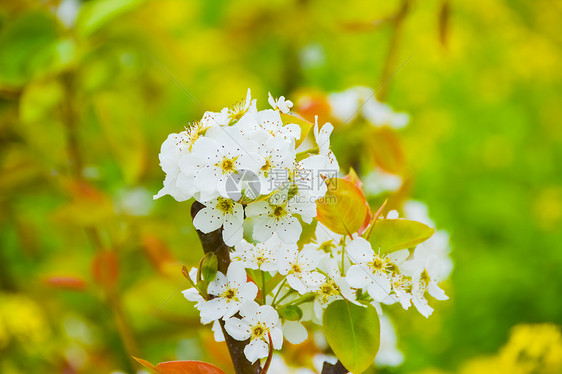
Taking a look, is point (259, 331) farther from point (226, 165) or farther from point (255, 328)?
point (226, 165)

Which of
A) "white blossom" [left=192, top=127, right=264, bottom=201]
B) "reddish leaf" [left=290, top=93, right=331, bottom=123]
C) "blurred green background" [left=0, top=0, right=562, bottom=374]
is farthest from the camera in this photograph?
"blurred green background" [left=0, top=0, right=562, bottom=374]

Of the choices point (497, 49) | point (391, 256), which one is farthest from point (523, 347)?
point (497, 49)

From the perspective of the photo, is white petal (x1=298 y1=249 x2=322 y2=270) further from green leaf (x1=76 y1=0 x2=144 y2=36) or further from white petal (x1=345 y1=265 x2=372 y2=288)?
green leaf (x1=76 y1=0 x2=144 y2=36)

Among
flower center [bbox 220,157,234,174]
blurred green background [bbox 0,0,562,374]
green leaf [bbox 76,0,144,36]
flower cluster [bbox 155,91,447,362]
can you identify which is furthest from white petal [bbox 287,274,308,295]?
green leaf [bbox 76,0,144,36]

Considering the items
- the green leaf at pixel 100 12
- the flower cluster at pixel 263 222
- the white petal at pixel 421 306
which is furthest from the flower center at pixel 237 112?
the green leaf at pixel 100 12

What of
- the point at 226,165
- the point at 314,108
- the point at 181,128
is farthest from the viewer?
the point at 181,128

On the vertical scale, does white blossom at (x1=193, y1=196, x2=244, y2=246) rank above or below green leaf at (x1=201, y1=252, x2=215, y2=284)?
above

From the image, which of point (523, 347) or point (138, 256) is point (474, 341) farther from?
Answer: point (138, 256)

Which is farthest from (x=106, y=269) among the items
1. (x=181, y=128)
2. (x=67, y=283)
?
(x=181, y=128)
